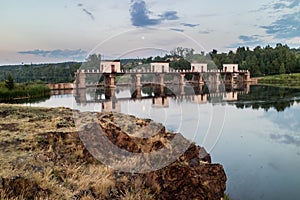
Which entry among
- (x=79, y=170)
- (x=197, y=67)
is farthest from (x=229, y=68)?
(x=79, y=170)

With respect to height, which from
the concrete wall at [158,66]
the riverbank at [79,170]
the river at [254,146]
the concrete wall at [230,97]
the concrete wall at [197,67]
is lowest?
the river at [254,146]

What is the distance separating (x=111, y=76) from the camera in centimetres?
3550

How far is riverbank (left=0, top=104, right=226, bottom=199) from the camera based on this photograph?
147 inches

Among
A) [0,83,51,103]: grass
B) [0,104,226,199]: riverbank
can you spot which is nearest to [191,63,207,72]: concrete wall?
[0,83,51,103]: grass

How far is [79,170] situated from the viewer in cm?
439

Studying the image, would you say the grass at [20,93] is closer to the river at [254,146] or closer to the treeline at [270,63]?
the river at [254,146]

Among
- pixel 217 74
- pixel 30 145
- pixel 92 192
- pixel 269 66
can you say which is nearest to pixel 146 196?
pixel 92 192

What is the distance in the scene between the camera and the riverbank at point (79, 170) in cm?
374

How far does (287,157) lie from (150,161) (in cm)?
698

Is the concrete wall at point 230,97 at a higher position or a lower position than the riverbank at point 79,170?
lower

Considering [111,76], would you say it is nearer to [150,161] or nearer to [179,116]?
[179,116]

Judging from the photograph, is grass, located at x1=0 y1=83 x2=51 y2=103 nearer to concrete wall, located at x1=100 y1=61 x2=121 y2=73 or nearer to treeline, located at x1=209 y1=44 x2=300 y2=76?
concrete wall, located at x1=100 y1=61 x2=121 y2=73

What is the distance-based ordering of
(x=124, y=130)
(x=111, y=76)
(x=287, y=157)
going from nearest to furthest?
(x=124, y=130), (x=287, y=157), (x=111, y=76)

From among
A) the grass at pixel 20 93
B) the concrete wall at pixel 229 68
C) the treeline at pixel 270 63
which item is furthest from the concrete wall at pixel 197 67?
the grass at pixel 20 93
